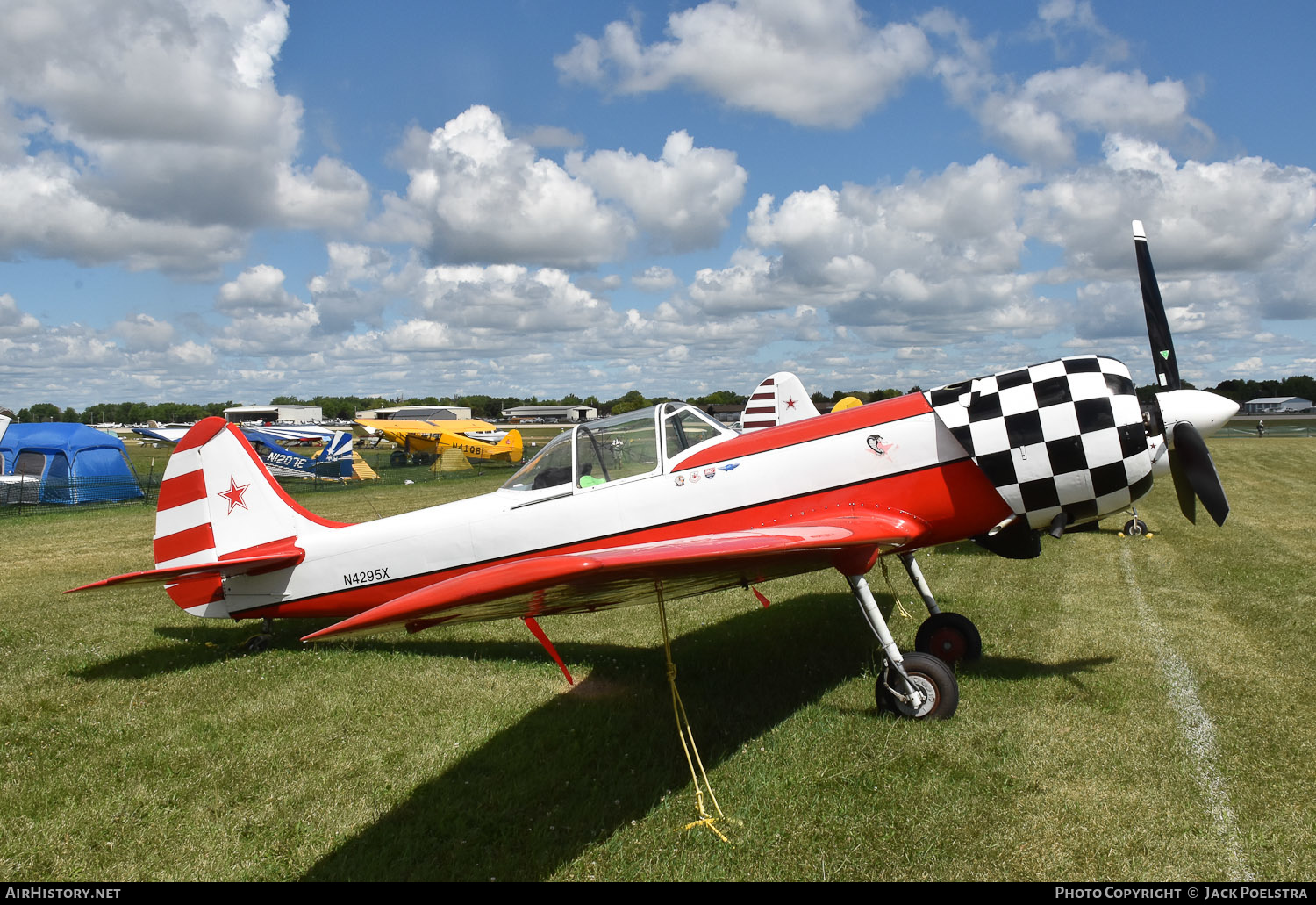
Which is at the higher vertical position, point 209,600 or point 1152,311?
point 1152,311

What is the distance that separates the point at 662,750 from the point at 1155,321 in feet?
15.8

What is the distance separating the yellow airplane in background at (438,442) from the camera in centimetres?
3441

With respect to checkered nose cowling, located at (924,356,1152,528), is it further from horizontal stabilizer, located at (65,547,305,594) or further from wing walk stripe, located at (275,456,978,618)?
horizontal stabilizer, located at (65,547,305,594)

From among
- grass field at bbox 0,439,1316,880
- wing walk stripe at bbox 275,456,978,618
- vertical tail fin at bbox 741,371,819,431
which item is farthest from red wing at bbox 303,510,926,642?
vertical tail fin at bbox 741,371,819,431

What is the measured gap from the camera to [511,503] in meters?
5.58

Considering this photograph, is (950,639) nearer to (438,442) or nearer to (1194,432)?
(1194,432)

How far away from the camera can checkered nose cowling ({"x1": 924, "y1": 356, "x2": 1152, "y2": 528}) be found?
4.73m

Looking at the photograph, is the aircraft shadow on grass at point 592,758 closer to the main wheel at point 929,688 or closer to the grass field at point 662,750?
A: the grass field at point 662,750

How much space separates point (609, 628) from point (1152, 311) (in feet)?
17.9

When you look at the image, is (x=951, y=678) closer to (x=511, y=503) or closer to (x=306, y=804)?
(x=511, y=503)

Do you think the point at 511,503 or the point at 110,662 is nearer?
the point at 511,503

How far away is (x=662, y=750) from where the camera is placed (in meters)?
4.59
